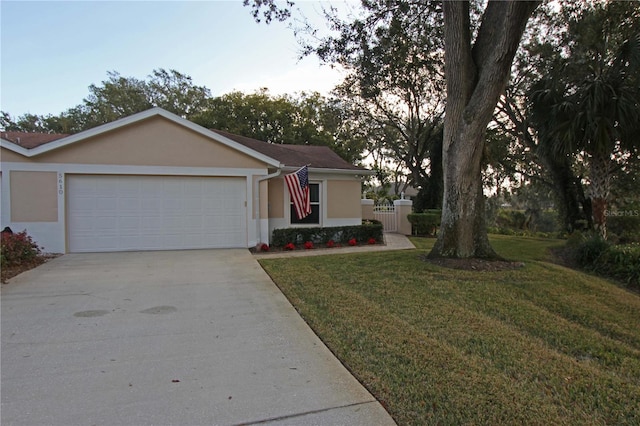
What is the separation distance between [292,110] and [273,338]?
959 inches

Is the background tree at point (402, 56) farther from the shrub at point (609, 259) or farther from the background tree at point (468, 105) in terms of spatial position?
the shrub at point (609, 259)

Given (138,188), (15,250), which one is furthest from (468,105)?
(15,250)

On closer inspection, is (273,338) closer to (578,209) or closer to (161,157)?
(161,157)

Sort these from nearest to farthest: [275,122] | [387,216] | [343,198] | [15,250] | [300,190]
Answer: [15,250] < [300,190] < [343,198] < [387,216] < [275,122]

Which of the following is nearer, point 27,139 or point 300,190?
point 300,190

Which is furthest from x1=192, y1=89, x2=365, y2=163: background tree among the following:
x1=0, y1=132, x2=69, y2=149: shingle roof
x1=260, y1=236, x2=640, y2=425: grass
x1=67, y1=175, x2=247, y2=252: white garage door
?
x1=260, y1=236, x2=640, y2=425: grass

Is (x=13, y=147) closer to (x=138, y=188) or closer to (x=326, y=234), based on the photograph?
(x=138, y=188)

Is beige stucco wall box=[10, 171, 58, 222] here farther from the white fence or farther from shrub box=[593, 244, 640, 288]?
shrub box=[593, 244, 640, 288]

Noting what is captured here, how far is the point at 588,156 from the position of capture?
476 inches

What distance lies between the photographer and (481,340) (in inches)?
156

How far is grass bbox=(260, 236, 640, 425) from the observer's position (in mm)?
2729

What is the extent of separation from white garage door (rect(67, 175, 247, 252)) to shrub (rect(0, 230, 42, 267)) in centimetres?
161

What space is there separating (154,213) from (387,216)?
35.1ft

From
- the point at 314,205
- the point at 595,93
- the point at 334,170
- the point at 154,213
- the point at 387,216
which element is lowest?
the point at 387,216
